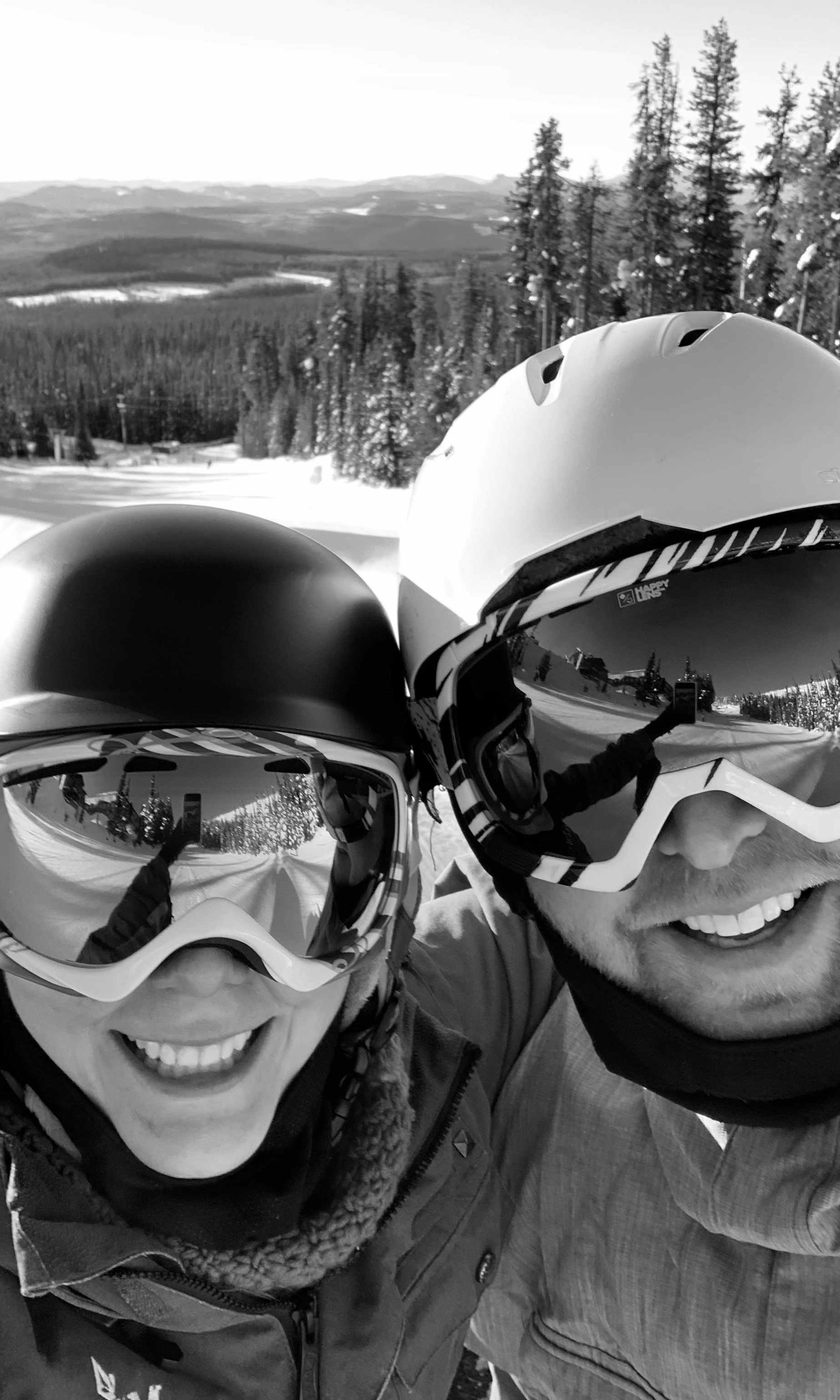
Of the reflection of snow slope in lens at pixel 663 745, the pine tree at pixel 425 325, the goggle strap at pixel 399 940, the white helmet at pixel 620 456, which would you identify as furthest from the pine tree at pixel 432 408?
the reflection of snow slope in lens at pixel 663 745

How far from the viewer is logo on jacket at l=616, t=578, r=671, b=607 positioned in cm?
187

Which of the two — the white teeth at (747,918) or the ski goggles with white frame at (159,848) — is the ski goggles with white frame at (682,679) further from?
the ski goggles with white frame at (159,848)

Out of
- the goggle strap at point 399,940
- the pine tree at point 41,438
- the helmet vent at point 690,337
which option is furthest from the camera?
the pine tree at point 41,438

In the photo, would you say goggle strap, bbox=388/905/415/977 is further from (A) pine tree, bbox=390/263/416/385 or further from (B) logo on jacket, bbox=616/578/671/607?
(A) pine tree, bbox=390/263/416/385

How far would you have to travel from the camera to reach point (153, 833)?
1.89 metres

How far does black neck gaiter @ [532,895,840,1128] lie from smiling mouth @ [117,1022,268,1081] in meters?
0.66

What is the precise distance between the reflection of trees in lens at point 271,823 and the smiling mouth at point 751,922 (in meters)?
0.68

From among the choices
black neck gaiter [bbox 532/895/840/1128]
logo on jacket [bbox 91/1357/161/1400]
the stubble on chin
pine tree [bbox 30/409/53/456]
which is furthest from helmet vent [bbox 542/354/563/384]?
pine tree [bbox 30/409/53/456]

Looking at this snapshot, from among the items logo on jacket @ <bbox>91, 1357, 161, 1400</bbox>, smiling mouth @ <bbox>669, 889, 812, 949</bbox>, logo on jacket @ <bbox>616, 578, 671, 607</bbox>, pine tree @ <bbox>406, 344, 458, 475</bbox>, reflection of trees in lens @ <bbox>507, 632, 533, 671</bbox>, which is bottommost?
pine tree @ <bbox>406, 344, 458, 475</bbox>

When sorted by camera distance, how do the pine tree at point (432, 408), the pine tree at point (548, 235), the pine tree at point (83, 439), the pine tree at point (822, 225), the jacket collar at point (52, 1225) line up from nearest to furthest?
the jacket collar at point (52, 1225), the pine tree at point (822, 225), the pine tree at point (548, 235), the pine tree at point (432, 408), the pine tree at point (83, 439)

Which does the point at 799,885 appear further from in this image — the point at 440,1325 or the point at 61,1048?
the point at 61,1048

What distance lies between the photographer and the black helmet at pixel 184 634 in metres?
1.79

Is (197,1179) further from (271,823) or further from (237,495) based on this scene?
(237,495)

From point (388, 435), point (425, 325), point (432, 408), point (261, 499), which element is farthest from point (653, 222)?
point (261, 499)
